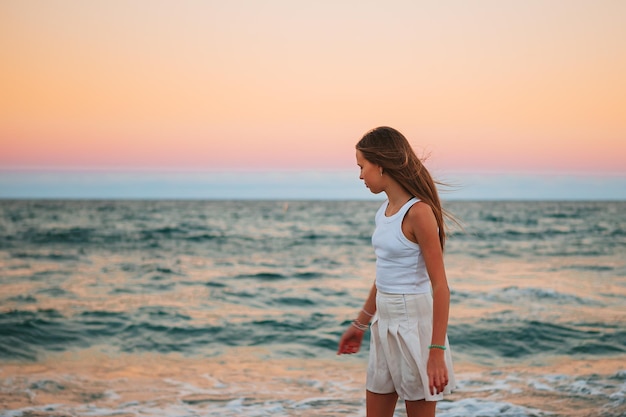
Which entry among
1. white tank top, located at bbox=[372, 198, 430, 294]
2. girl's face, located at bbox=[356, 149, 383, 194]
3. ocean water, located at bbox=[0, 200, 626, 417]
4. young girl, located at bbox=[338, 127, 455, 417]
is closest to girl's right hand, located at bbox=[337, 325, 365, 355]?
young girl, located at bbox=[338, 127, 455, 417]

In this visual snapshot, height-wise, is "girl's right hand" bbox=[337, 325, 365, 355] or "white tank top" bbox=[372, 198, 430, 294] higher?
"white tank top" bbox=[372, 198, 430, 294]

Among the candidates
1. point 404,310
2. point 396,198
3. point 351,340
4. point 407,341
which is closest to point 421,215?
point 396,198

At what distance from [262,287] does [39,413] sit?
970 centimetres

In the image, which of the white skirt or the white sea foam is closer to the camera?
the white skirt

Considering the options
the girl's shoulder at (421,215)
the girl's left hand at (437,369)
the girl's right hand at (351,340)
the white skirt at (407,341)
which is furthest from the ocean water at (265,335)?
the girl's right hand at (351,340)

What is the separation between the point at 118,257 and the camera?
22.5 metres

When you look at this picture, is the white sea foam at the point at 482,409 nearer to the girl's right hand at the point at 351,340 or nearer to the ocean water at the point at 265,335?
the ocean water at the point at 265,335

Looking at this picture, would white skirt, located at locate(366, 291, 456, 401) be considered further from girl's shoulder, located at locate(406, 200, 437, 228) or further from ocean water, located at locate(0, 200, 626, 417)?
ocean water, located at locate(0, 200, 626, 417)

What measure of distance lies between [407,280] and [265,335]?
7.76 meters

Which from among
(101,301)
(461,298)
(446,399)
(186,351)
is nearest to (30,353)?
(186,351)

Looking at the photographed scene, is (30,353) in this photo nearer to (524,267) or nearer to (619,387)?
(619,387)

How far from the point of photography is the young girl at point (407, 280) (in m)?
2.97

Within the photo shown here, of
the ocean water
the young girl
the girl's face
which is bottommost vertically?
the ocean water

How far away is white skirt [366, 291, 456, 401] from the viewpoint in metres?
3.06
